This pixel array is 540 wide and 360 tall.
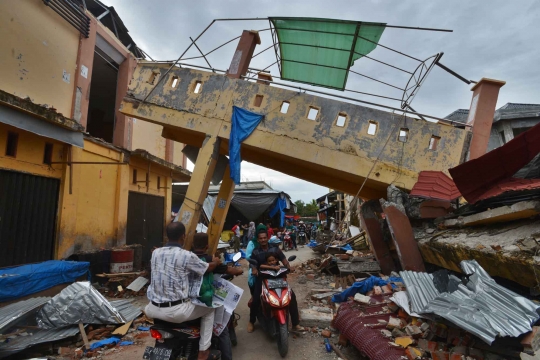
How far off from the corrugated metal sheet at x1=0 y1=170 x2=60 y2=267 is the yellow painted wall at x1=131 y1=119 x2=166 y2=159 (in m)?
4.51

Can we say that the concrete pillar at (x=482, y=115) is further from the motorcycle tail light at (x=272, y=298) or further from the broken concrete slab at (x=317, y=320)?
the motorcycle tail light at (x=272, y=298)

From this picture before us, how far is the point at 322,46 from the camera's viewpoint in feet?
26.1

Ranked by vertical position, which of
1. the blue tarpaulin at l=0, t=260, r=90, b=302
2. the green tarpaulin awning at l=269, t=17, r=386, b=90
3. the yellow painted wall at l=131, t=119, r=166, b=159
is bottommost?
the blue tarpaulin at l=0, t=260, r=90, b=302

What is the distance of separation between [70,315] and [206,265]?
3.22 metres

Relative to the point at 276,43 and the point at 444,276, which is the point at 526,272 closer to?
the point at 444,276

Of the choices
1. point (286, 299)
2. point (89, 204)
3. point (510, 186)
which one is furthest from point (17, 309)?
point (510, 186)

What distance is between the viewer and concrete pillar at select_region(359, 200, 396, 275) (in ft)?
26.9

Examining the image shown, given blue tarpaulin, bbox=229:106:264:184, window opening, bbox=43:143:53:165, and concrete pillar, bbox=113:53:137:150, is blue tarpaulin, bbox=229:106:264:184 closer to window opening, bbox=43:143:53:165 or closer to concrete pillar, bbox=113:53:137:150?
window opening, bbox=43:143:53:165

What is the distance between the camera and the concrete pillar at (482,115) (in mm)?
7516

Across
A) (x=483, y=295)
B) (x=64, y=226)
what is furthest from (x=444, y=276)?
(x=64, y=226)

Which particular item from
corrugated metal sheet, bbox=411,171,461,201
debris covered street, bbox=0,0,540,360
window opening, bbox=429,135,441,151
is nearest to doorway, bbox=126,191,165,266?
debris covered street, bbox=0,0,540,360

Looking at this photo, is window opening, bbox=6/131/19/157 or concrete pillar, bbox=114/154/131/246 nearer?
window opening, bbox=6/131/19/157

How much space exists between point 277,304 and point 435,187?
4857 millimetres

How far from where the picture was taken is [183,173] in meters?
14.0
